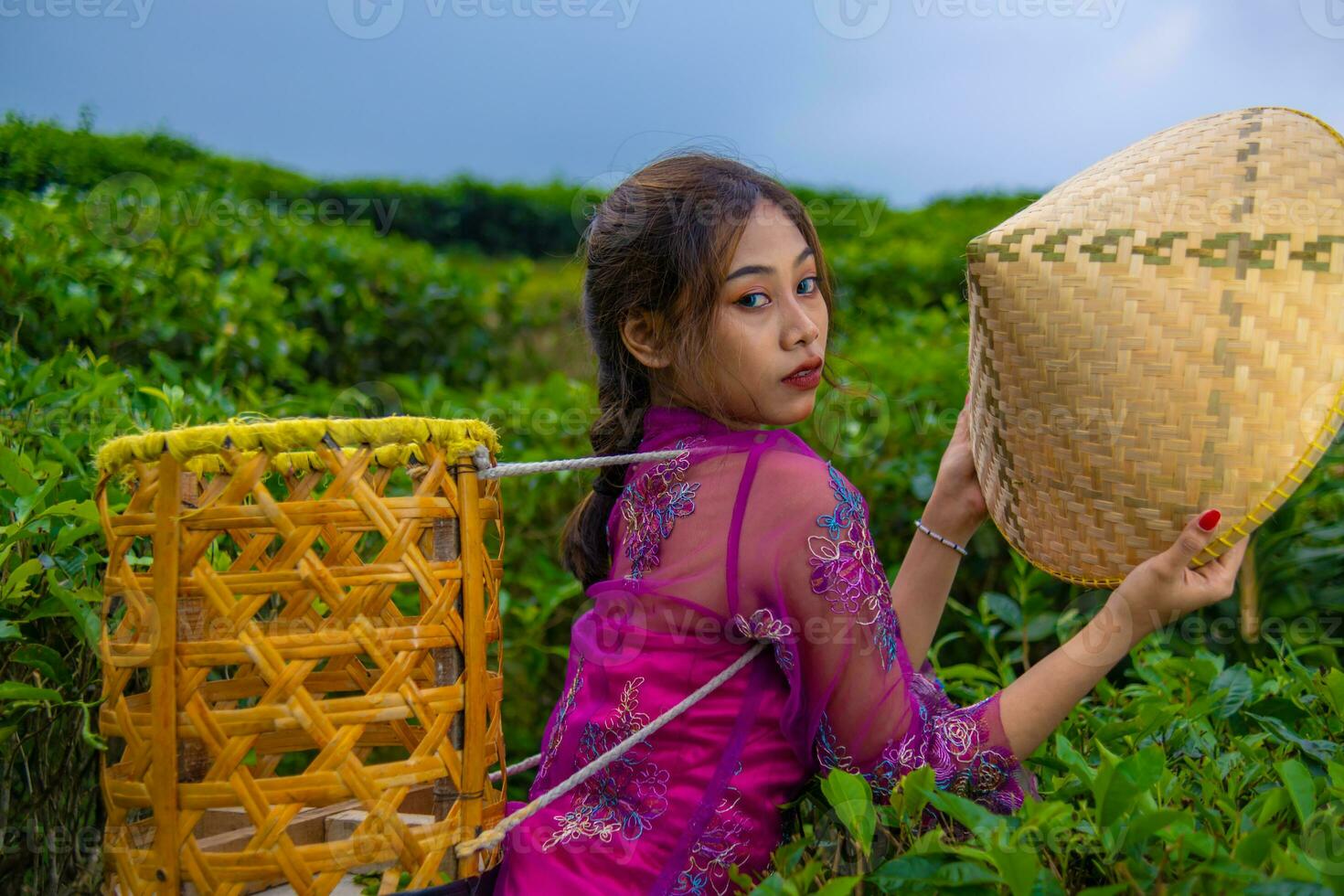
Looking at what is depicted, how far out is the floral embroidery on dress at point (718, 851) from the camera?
1444 mm

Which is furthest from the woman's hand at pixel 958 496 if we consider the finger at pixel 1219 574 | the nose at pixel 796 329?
the finger at pixel 1219 574

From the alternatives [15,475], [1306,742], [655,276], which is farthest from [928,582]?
[15,475]

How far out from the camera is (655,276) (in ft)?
5.63

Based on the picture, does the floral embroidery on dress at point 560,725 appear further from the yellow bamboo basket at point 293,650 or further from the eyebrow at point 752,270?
the eyebrow at point 752,270

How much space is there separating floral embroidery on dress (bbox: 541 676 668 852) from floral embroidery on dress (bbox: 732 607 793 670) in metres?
0.17

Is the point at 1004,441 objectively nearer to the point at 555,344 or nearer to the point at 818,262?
the point at 818,262

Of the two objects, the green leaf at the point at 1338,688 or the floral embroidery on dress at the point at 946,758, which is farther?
the green leaf at the point at 1338,688

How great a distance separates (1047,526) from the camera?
4.97 ft

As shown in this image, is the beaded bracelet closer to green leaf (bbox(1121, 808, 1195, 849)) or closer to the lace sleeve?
the lace sleeve

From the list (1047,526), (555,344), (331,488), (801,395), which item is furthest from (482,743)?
(555,344)

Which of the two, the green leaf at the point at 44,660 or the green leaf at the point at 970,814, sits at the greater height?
the green leaf at the point at 970,814

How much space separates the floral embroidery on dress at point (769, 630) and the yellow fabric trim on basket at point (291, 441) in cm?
44

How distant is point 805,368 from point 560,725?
0.67m

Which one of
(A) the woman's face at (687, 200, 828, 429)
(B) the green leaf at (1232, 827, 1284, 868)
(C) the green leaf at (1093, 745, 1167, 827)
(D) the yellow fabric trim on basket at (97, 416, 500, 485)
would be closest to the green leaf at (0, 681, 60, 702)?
(D) the yellow fabric trim on basket at (97, 416, 500, 485)
